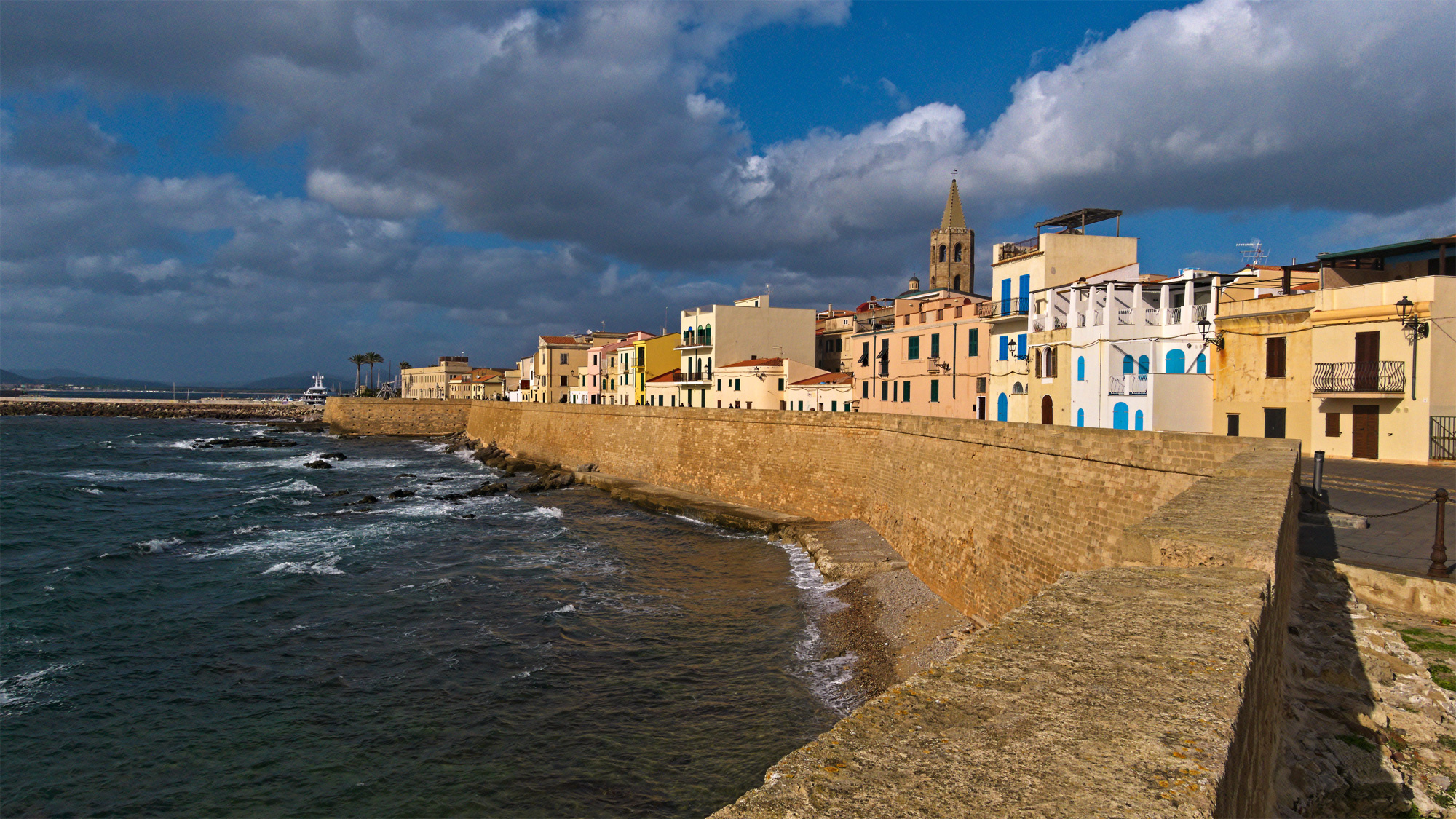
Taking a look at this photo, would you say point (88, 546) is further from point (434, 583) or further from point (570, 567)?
point (570, 567)

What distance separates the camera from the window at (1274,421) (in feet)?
70.2

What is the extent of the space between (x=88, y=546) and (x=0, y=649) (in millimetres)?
11267

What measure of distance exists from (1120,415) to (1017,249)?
1113 cm

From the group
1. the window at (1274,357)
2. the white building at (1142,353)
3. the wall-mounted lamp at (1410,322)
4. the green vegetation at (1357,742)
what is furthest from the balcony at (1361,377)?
the green vegetation at (1357,742)

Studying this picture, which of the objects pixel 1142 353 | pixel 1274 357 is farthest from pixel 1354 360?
pixel 1142 353

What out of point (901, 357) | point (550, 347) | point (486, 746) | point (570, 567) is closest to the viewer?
point (486, 746)

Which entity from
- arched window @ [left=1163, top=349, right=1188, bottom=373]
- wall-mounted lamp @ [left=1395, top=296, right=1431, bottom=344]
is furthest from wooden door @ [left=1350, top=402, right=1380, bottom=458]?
arched window @ [left=1163, top=349, right=1188, bottom=373]

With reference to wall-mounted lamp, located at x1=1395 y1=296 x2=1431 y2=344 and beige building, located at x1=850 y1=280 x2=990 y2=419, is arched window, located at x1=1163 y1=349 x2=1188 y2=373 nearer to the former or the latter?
wall-mounted lamp, located at x1=1395 y1=296 x2=1431 y2=344

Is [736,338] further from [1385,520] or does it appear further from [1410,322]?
[1385,520]

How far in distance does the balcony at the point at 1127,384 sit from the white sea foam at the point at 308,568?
2338 centimetres

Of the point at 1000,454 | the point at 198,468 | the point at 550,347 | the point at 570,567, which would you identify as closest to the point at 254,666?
the point at 570,567

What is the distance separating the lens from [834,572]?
19.5 m

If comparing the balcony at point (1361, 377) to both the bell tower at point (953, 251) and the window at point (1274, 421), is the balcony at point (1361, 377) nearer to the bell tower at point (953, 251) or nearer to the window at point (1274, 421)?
the window at point (1274, 421)

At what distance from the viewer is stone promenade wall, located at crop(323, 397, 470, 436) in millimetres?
77188
